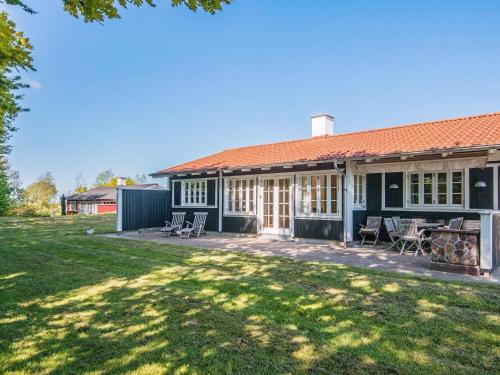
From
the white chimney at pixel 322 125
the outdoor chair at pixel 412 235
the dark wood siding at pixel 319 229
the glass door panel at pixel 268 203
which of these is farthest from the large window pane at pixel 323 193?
the white chimney at pixel 322 125

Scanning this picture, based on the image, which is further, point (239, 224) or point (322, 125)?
point (322, 125)

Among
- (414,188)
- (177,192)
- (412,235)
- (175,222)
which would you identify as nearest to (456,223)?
Answer: (412,235)

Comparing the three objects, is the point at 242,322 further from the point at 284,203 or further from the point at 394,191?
the point at 284,203

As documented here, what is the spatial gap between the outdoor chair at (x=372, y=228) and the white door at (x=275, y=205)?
252 centimetres

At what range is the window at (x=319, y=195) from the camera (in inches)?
416

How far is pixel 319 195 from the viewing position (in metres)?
11.0

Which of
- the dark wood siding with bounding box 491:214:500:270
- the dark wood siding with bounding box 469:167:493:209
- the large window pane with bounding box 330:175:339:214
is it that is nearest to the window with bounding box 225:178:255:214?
the large window pane with bounding box 330:175:339:214

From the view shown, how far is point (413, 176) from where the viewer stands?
1020cm

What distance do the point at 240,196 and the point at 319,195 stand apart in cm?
348

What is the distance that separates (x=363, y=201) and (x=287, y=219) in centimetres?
267

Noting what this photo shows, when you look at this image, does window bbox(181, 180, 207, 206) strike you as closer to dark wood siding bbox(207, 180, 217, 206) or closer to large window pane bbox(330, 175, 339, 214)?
dark wood siding bbox(207, 180, 217, 206)

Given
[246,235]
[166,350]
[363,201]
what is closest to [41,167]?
[246,235]

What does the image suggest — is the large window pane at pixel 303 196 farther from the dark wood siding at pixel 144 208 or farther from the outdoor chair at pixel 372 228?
the dark wood siding at pixel 144 208

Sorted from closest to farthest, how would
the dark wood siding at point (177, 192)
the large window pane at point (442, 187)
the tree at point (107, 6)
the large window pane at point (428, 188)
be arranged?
the tree at point (107, 6), the large window pane at point (442, 187), the large window pane at point (428, 188), the dark wood siding at point (177, 192)
